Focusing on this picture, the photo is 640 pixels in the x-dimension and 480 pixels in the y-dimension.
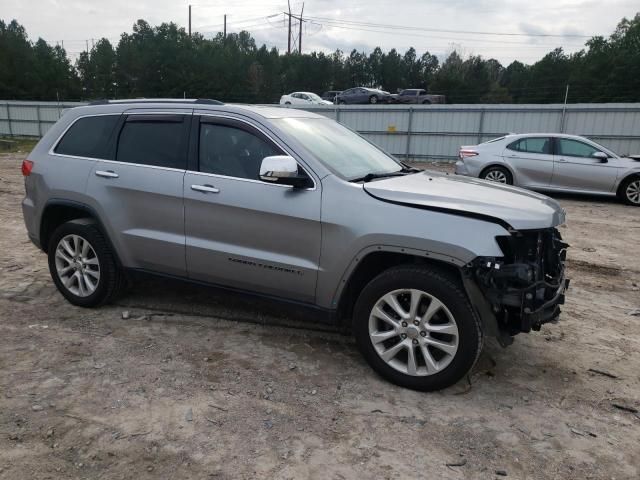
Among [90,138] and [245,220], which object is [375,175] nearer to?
[245,220]

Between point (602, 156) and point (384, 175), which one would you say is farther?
point (602, 156)

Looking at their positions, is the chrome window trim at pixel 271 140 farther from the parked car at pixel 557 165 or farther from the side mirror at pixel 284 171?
the parked car at pixel 557 165

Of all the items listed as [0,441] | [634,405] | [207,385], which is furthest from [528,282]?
[0,441]

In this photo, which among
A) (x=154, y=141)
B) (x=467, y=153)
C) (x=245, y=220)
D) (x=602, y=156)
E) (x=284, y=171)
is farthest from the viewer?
(x=467, y=153)

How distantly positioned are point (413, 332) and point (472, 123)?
56.6 ft

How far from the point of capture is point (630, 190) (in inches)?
438

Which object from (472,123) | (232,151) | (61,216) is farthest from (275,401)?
(472,123)

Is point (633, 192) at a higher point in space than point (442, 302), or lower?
lower

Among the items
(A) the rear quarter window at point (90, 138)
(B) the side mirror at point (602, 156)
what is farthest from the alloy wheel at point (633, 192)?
(A) the rear quarter window at point (90, 138)

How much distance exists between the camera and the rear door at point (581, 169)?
36.8 feet

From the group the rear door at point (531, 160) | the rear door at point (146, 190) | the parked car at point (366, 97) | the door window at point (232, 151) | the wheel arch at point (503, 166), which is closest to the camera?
the door window at point (232, 151)

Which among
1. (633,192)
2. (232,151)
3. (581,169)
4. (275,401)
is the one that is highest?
(232,151)

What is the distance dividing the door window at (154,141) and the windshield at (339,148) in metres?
0.84

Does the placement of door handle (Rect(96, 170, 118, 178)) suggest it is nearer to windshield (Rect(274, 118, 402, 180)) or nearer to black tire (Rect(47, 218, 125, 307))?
black tire (Rect(47, 218, 125, 307))
